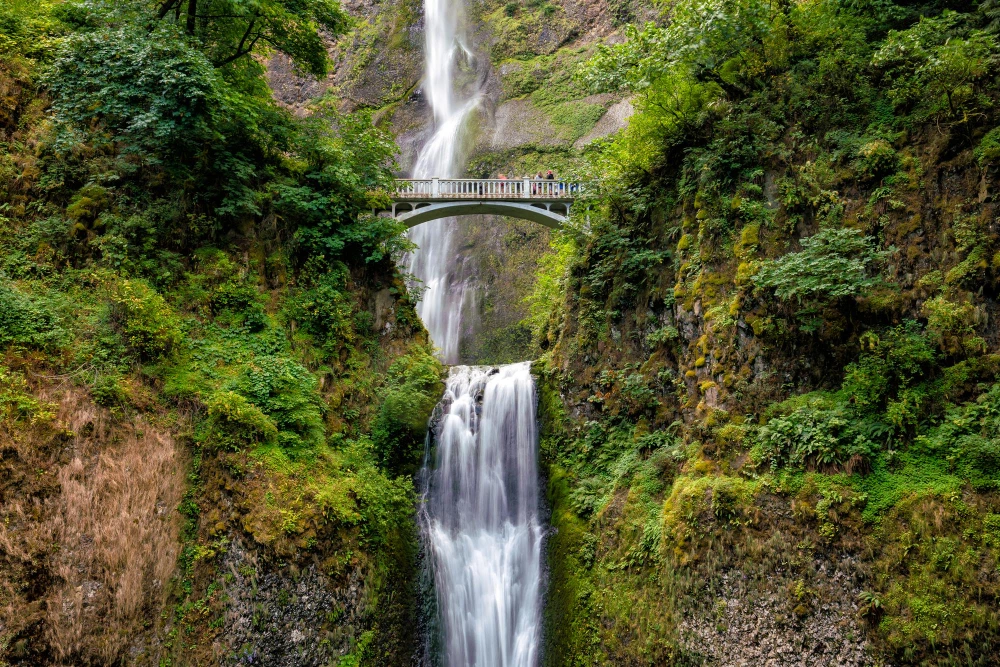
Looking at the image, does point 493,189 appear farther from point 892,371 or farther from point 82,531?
point 82,531

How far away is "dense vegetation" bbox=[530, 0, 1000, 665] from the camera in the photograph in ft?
21.6

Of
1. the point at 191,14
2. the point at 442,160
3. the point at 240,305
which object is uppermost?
Result: the point at 442,160

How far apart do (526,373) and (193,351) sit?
708cm

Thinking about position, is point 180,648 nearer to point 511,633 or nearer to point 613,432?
point 511,633

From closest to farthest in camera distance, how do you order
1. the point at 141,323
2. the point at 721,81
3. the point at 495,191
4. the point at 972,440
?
1. the point at 972,440
2. the point at 141,323
3. the point at 721,81
4. the point at 495,191

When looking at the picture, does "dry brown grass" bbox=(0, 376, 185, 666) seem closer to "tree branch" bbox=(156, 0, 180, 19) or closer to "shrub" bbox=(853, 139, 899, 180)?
"tree branch" bbox=(156, 0, 180, 19)

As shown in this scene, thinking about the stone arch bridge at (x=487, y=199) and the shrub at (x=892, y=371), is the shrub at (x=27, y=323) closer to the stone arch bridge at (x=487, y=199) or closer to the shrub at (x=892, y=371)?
the stone arch bridge at (x=487, y=199)

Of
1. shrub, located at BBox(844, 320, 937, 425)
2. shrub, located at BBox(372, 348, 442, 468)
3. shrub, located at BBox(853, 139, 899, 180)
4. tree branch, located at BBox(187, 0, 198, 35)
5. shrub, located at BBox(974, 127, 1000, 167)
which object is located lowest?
shrub, located at BBox(372, 348, 442, 468)

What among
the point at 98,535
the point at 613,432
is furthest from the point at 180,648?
the point at 613,432

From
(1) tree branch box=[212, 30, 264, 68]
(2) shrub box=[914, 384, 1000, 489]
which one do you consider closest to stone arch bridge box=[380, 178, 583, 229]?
(1) tree branch box=[212, 30, 264, 68]

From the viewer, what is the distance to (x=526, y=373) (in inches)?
553

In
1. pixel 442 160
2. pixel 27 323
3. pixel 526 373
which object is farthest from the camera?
pixel 442 160

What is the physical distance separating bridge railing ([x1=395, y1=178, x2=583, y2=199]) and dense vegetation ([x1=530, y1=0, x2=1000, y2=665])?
694 centimetres

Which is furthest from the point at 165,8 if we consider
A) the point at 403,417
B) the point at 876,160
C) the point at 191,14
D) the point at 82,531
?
the point at 876,160
